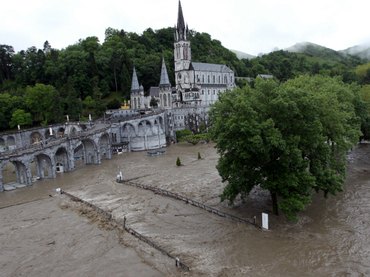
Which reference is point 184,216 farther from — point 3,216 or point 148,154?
point 148,154

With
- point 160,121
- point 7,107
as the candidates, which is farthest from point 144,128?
point 7,107

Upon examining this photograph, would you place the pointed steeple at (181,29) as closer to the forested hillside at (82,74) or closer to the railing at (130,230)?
the forested hillside at (82,74)

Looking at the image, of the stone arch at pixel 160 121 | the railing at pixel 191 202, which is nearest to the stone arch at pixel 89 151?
the railing at pixel 191 202

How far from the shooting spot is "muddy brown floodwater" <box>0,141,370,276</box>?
Answer: 2120 centimetres

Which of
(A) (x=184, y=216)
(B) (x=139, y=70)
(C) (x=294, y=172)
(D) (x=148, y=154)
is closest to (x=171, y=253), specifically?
(A) (x=184, y=216)

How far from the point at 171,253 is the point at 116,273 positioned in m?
3.72

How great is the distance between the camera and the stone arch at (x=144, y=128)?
6931 cm

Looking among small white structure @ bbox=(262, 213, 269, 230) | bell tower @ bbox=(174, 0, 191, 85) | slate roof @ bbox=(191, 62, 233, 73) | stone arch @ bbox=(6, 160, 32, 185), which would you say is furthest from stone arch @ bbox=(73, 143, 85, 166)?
slate roof @ bbox=(191, 62, 233, 73)

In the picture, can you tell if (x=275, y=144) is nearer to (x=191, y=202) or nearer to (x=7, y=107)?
(x=191, y=202)

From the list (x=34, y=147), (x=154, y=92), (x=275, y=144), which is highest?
(x=154, y=92)

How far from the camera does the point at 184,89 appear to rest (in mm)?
94625

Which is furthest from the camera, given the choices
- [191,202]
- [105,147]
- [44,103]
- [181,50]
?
[181,50]

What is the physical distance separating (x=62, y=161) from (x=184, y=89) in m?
47.9

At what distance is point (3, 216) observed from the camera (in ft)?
111
